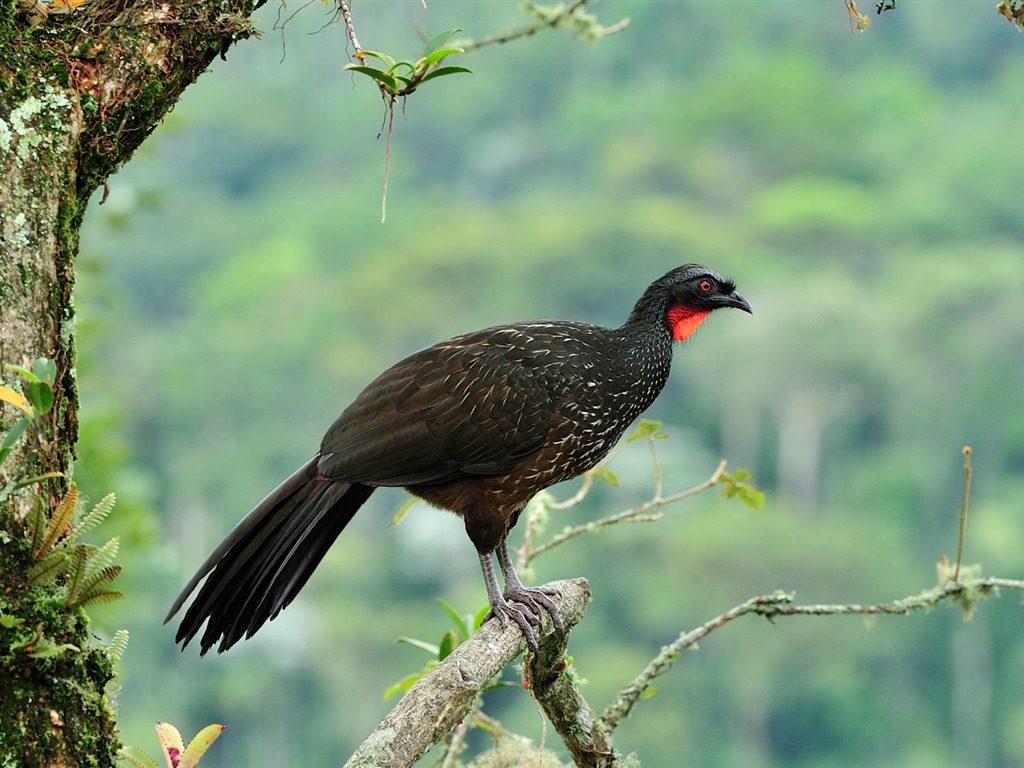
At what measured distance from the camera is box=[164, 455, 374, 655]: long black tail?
10.5ft

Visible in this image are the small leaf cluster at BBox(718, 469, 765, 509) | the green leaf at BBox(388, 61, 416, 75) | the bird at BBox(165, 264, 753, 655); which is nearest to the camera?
the green leaf at BBox(388, 61, 416, 75)

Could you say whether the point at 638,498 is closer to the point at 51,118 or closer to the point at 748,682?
the point at 748,682

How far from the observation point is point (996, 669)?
46062mm

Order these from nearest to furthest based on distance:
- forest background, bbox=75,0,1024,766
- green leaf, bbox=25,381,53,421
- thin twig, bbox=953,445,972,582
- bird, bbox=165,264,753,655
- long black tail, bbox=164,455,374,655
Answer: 1. green leaf, bbox=25,381,53,421
2. thin twig, bbox=953,445,972,582
3. long black tail, bbox=164,455,374,655
4. bird, bbox=165,264,753,655
5. forest background, bbox=75,0,1024,766

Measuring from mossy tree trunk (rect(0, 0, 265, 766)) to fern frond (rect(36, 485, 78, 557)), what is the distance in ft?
0.12

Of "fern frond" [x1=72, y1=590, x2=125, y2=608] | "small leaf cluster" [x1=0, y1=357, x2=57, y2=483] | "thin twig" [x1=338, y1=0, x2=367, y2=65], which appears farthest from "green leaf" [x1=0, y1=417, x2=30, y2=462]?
"thin twig" [x1=338, y1=0, x2=367, y2=65]

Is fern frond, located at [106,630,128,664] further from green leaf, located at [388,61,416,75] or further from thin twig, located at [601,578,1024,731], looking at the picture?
thin twig, located at [601,578,1024,731]

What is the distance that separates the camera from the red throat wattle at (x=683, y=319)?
399 cm

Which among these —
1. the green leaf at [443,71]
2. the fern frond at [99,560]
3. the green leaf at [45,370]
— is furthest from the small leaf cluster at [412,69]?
the fern frond at [99,560]

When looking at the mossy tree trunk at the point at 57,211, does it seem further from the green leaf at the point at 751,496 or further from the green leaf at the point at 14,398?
the green leaf at the point at 751,496

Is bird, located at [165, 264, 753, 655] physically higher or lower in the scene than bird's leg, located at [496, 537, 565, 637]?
higher

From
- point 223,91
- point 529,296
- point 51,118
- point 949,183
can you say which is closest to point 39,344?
point 51,118

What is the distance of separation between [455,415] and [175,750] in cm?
159

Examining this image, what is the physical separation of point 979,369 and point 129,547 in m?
48.8
